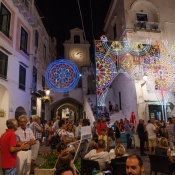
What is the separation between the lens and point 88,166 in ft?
15.0

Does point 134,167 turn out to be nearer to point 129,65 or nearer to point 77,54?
point 129,65

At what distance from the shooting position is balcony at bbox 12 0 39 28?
1366 cm

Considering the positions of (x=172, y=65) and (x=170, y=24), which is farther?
(x=170, y=24)

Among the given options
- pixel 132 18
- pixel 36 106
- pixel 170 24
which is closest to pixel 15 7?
pixel 36 106

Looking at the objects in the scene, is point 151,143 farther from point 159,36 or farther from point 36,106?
point 159,36

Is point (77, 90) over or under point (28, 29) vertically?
under

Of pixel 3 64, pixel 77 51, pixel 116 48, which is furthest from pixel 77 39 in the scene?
pixel 3 64

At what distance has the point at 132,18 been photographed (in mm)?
19250

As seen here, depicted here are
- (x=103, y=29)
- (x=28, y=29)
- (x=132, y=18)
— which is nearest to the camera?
(x=28, y=29)


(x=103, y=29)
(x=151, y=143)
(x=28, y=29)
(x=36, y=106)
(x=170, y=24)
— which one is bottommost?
(x=151, y=143)

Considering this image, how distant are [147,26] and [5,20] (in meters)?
13.2

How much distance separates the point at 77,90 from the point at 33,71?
28.5 ft

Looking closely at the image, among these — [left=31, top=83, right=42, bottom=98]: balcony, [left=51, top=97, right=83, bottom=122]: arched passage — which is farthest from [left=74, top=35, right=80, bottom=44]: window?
[left=31, top=83, right=42, bottom=98]: balcony

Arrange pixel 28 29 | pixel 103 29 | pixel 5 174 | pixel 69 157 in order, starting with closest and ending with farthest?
pixel 69 157 < pixel 5 174 < pixel 28 29 < pixel 103 29
